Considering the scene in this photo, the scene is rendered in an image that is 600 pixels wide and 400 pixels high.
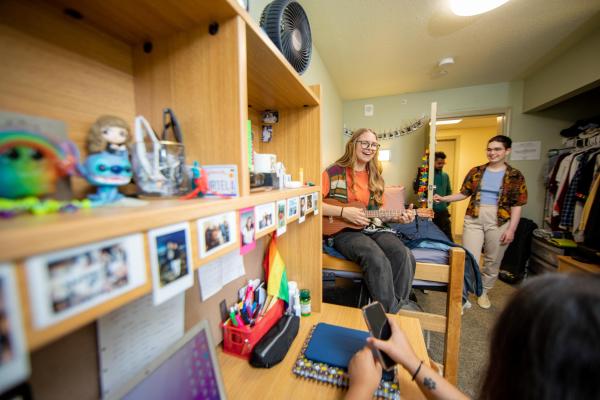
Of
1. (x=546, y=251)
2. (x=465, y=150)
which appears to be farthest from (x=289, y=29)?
(x=465, y=150)

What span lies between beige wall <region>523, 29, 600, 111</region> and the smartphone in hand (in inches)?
103

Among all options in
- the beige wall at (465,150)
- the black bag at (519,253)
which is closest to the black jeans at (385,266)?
the black bag at (519,253)

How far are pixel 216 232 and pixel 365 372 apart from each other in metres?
0.49

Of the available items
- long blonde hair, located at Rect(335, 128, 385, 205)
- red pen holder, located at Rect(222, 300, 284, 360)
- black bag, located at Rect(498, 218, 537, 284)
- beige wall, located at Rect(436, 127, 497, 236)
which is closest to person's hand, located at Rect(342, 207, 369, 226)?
long blonde hair, located at Rect(335, 128, 385, 205)

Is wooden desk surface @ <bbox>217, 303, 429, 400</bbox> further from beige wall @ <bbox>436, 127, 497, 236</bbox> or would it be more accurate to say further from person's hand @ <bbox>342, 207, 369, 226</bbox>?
beige wall @ <bbox>436, 127, 497, 236</bbox>

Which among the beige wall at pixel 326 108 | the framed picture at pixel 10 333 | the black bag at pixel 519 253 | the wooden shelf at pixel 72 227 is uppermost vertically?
the beige wall at pixel 326 108

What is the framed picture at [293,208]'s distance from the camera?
0.60 metres

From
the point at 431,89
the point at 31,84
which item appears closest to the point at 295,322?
the point at 31,84

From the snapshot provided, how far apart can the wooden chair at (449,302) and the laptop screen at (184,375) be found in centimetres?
90

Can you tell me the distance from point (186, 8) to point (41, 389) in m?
0.60

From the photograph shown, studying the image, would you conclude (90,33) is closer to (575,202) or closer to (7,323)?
(7,323)

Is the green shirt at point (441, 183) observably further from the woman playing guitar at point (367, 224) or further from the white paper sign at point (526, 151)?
the woman playing guitar at point (367, 224)

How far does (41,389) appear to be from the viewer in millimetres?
328

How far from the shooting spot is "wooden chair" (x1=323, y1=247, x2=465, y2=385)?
1126mm
